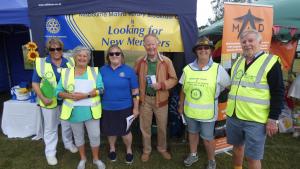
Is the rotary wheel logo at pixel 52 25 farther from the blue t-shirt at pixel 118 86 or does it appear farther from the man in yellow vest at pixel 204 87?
the man in yellow vest at pixel 204 87

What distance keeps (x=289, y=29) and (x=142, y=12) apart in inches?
95.2

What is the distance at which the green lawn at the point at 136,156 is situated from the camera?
3.67 metres

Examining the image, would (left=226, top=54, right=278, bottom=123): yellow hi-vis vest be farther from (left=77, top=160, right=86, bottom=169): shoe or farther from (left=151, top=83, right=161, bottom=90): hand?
(left=77, top=160, right=86, bottom=169): shoe

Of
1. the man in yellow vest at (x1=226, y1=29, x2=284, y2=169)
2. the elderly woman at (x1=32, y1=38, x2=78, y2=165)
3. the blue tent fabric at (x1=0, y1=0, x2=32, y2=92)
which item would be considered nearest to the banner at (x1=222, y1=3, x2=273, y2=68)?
the man in yellow vest at (x1=226, y1=29, x2=284, y2=169)

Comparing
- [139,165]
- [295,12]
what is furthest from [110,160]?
[295,12]

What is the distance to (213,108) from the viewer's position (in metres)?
3.16

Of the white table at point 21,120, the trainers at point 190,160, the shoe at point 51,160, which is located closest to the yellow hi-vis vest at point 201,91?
the trainers at point 190,160

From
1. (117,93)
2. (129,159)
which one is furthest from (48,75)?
(129,159)

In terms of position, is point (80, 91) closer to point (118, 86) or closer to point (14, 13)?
point (118, 86)

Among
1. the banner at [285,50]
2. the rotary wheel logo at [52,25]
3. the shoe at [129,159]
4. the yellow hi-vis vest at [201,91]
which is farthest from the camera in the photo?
the banner at [285,50]

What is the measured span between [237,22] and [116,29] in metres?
1.73

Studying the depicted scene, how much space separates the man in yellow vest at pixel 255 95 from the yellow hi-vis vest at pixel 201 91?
37cm

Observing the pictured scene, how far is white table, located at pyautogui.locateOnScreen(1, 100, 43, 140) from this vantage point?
451 cm

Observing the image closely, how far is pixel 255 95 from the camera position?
2.51 metres
